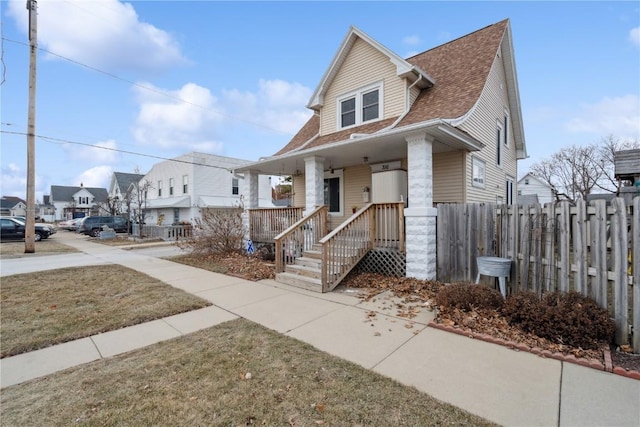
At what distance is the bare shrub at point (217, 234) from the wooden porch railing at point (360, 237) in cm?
586

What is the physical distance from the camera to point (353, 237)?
281 inches

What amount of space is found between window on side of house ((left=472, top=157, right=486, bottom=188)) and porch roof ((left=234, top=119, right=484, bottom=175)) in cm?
119

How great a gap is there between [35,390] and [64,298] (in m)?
4.11

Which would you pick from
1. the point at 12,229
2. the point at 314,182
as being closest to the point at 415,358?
the point at 314,182

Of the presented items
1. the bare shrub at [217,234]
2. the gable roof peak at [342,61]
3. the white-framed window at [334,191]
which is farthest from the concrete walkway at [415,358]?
the gable roof peak at [342,61]

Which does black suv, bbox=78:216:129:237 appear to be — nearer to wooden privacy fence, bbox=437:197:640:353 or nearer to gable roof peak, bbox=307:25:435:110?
gable roof peak, bbox=307:25:435:110

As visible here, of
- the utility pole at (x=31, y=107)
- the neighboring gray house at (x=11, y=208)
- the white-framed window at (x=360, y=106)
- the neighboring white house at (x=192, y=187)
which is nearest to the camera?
the white-framed window at (x=360, y=106)

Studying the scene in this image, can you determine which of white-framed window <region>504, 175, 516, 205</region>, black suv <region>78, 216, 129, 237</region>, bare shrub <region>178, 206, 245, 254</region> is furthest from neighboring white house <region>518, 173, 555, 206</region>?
black suv <region>78, 216, 129, 237</region>

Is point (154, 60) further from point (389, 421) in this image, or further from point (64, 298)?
point (389, 421)

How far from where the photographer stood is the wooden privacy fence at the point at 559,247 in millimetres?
3518

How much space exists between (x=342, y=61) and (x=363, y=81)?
4.31 feet

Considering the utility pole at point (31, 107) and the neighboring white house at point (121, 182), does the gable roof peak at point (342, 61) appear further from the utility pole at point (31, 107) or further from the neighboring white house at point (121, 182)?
the neighboring white house at point (121, 182)

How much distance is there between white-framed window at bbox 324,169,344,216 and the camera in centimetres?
1121

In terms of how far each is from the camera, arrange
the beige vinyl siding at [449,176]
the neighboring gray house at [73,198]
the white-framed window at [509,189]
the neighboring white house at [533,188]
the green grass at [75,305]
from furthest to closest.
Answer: the neighboring gray house at [73,198] < the neighboring white house at [533,188] < the white-framed window at [509,189] < the beige vinyl siding at [449,176] < the green grass at [75,305]
